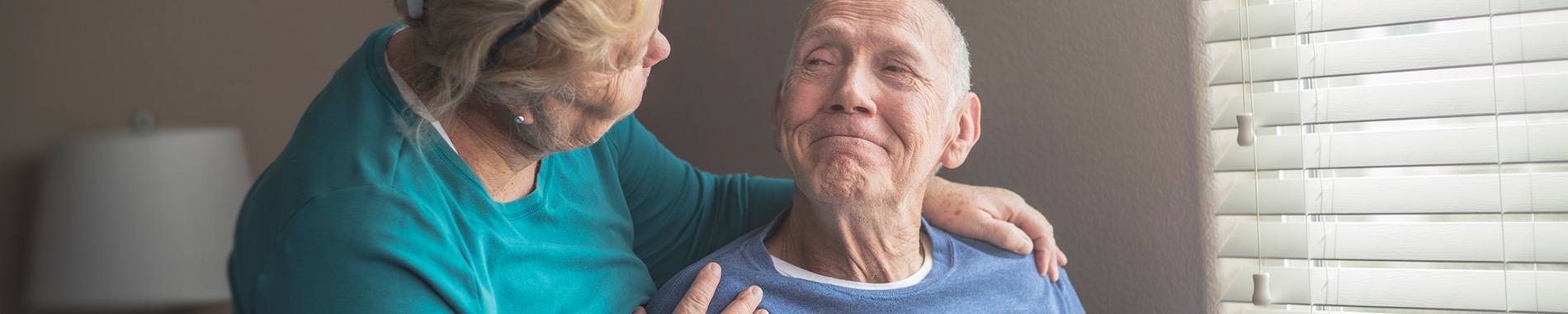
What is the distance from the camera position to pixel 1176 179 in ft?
5.44

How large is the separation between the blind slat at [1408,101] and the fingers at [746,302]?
92 cm

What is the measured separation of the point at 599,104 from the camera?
43.8 inches

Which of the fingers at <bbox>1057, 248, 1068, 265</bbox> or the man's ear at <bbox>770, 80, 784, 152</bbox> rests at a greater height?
the man's ear at <bbox>770, 80, 784, 152</bbox>

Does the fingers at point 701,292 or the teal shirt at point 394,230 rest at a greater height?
the teal shirt at point 394,230

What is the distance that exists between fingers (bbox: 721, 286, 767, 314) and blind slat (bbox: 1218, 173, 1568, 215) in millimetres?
894

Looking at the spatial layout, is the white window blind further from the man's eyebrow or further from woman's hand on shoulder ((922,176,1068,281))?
the man's eyebrow

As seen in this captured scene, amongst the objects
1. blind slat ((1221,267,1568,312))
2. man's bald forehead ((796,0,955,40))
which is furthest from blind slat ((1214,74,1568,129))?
man's bald forehead ((796,0,955,40))

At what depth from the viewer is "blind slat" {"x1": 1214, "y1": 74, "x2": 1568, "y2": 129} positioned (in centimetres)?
137

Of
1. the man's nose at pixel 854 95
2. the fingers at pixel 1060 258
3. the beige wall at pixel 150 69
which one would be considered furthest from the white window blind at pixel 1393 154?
the beige wall at pixel 150 69

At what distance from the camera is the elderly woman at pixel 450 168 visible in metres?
0.99

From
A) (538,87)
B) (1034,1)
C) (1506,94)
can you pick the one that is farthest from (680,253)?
(1506,94)

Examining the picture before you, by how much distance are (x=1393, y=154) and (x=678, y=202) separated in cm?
124

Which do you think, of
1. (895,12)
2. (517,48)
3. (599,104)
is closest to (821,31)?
(895,12)

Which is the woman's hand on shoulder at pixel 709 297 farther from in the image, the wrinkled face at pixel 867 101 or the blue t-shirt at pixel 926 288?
the wrinkled face at pixel 867 101
